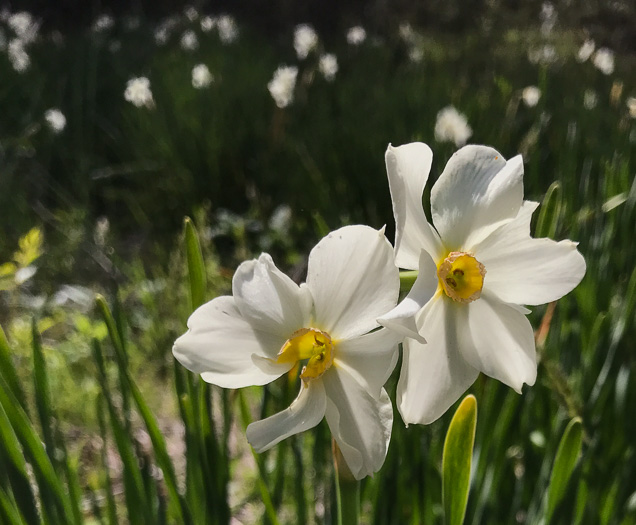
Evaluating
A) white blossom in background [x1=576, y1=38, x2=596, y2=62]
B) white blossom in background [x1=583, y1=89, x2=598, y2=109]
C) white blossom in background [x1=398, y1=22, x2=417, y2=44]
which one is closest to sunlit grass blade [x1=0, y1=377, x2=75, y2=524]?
white blossom in background [x1=583, y1=89, x2=598, y2=109]

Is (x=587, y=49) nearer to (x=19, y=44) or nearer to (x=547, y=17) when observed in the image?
(x=547, y=17)

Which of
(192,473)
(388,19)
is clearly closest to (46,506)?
(192,473)

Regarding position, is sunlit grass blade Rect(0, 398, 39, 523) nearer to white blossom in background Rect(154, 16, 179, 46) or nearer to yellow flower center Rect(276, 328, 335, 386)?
yellow flower center Rect(276, 328, 335, 386)

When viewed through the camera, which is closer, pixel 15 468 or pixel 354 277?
pixel 354 277

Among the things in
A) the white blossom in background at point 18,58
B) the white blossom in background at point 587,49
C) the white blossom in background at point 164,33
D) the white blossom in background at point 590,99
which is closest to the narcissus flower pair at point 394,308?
the white blossom in background at point 590,99

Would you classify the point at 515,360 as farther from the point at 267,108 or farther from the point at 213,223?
the point at 267,108

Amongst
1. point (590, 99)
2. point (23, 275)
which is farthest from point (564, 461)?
point (590, 99)
